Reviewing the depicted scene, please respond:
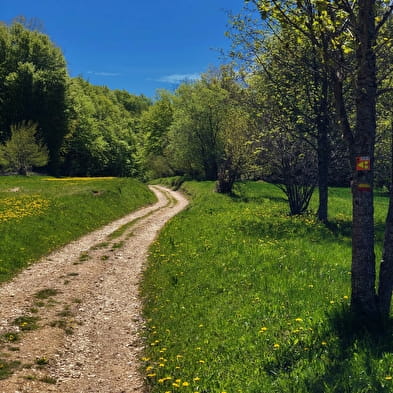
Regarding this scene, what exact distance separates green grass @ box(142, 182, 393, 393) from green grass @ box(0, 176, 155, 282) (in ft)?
22.8

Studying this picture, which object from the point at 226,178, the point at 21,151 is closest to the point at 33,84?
the point at 21,151

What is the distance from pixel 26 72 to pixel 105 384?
229ft

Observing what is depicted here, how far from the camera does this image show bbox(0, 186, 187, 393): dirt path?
8.85 m

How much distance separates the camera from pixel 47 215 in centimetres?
2630

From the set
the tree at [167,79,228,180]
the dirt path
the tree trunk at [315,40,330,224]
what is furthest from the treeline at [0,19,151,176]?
the tree trunk at [315,40,330,224]

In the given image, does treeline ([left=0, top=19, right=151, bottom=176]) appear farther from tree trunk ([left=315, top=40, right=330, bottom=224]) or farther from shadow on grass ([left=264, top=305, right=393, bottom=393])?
shadow on grass ([left=264, top=305, right=393, bottom=393])

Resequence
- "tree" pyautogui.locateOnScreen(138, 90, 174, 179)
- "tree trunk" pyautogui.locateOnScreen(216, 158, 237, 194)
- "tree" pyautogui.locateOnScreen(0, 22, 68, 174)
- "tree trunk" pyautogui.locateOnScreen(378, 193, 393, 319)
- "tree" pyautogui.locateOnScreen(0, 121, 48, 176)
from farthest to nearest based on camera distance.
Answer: "tree" pyautogui.locateOnScreen(138, 90, 174, 179) → "tree" pyautogui.locateOnScreen(0, 22, 68, 174) → "tree" pyautogui.locateOnScreen(0, 121, 48, 176) → "tree trunk" pyautogui.locateOnScreen(216, 158, 237, 194) → "tree trunk" pyautogui.locateOnScreen(378, 193, 393, 319)

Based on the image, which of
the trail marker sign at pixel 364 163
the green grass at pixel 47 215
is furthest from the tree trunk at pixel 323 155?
A: the green grass at pixel 47 215

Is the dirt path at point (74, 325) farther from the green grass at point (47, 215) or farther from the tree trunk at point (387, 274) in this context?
the tree trunk at point (387, 274)

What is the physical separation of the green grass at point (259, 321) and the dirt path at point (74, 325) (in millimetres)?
726

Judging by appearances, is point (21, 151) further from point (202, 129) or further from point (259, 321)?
point (259, 321)

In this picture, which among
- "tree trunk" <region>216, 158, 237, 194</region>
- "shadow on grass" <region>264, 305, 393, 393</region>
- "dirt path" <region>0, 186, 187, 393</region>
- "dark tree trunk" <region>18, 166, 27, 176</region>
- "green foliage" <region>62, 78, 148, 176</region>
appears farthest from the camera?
"green foliage" <region>62, 78, 148, 176</region>

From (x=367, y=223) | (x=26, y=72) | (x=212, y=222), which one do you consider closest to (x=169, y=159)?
(x=26, y=72)

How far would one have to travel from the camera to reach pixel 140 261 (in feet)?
66.3
